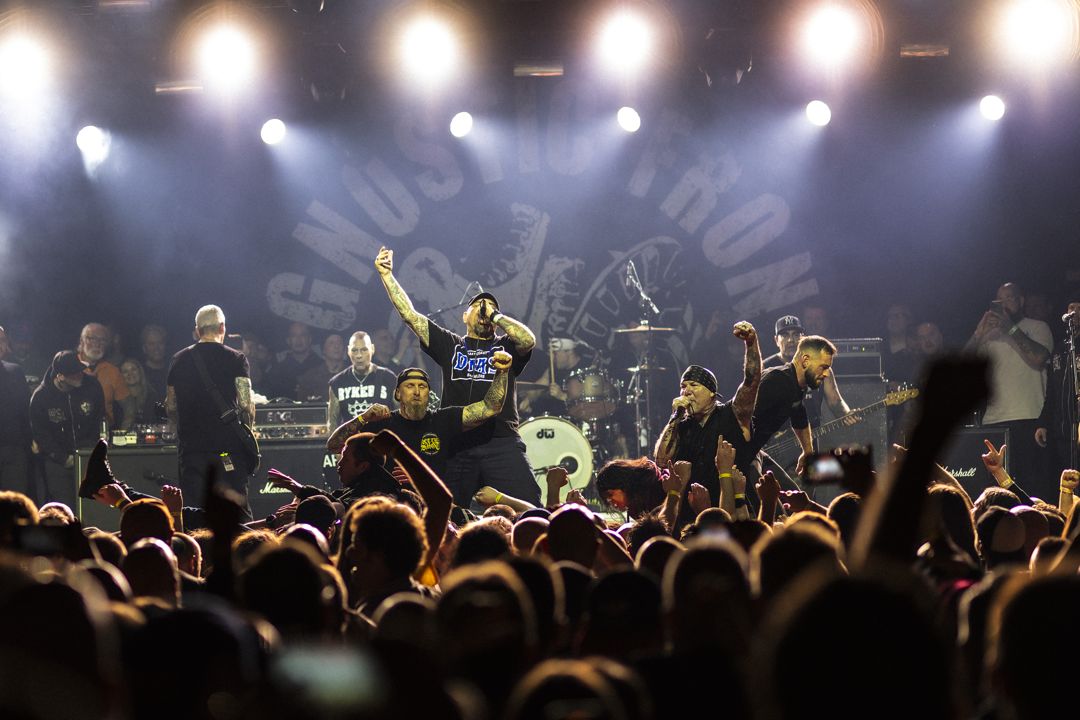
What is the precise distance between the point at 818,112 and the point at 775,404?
23.9 ft

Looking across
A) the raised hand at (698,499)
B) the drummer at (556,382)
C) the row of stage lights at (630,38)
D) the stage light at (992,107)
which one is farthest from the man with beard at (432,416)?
the stage light at (992,107)

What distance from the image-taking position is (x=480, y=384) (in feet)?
30.5

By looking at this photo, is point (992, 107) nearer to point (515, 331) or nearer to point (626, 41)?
point (626, 41)

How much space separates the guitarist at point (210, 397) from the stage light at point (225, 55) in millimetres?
3436

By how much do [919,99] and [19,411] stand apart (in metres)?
11.2

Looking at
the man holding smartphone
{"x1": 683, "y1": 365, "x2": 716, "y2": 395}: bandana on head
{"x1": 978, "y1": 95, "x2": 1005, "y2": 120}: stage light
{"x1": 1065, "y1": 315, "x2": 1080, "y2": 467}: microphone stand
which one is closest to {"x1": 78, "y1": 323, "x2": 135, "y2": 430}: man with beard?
{"x1": 683, "y1": 365, "x2": 716, "y2": 395}: bandana on head

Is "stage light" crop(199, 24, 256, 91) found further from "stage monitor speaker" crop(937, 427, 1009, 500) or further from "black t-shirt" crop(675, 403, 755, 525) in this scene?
"stage monitor speaker" crop(937, 427, 1009, 500)

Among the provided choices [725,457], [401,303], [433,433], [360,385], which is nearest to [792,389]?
[725,457]

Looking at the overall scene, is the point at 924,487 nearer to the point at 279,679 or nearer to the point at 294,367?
the point at 279,679

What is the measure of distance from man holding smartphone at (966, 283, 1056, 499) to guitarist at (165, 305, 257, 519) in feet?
25.5

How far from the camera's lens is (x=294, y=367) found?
600 inches

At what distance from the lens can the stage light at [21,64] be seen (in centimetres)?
1240

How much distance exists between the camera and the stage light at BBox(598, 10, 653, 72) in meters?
12.6

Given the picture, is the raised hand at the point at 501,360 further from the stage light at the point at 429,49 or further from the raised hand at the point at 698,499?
the stage light at the point at 429,49
